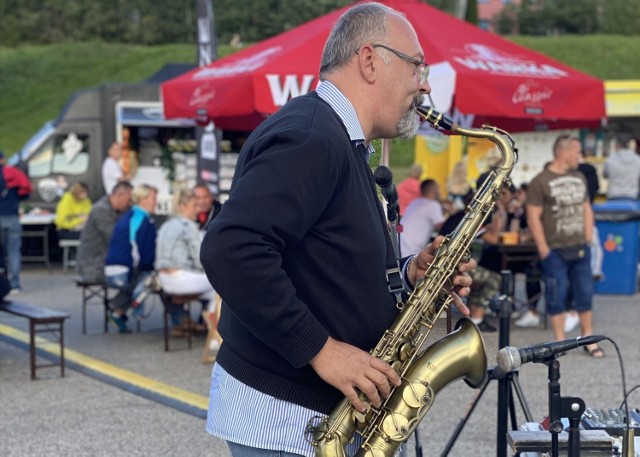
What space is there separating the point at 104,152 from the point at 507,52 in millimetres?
8904

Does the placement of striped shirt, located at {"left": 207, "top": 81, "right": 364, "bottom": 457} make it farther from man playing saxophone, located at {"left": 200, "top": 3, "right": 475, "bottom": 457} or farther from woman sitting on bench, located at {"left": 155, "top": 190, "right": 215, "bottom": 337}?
woman sitting on bench, located at {"left": 155, "top": 190, "right": 215, "bottom": 337}

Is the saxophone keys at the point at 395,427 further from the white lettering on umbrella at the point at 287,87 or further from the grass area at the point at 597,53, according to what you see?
the grass area at the point at 597,53

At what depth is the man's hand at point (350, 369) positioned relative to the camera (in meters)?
2.36

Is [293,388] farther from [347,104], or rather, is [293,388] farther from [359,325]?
[347,104]

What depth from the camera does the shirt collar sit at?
2.51 meters

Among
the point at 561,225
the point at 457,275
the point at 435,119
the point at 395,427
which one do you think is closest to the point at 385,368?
the point at 395,427

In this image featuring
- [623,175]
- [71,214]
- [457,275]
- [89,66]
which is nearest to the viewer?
[457,275]

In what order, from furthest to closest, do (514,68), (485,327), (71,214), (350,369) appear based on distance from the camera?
(71,214) < (485,327) < (514,68) < (350,369)

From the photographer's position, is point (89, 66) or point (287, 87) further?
point (89, 66)

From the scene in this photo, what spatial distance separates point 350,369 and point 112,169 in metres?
12.7

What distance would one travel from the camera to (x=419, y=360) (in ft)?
8.86

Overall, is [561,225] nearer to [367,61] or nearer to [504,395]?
[504,395]

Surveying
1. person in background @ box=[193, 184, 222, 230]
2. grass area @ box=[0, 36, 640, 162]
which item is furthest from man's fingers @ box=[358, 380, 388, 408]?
grass area @ box=[0, 36, 640, 162]

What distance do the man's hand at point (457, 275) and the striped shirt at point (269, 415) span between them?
524mm
